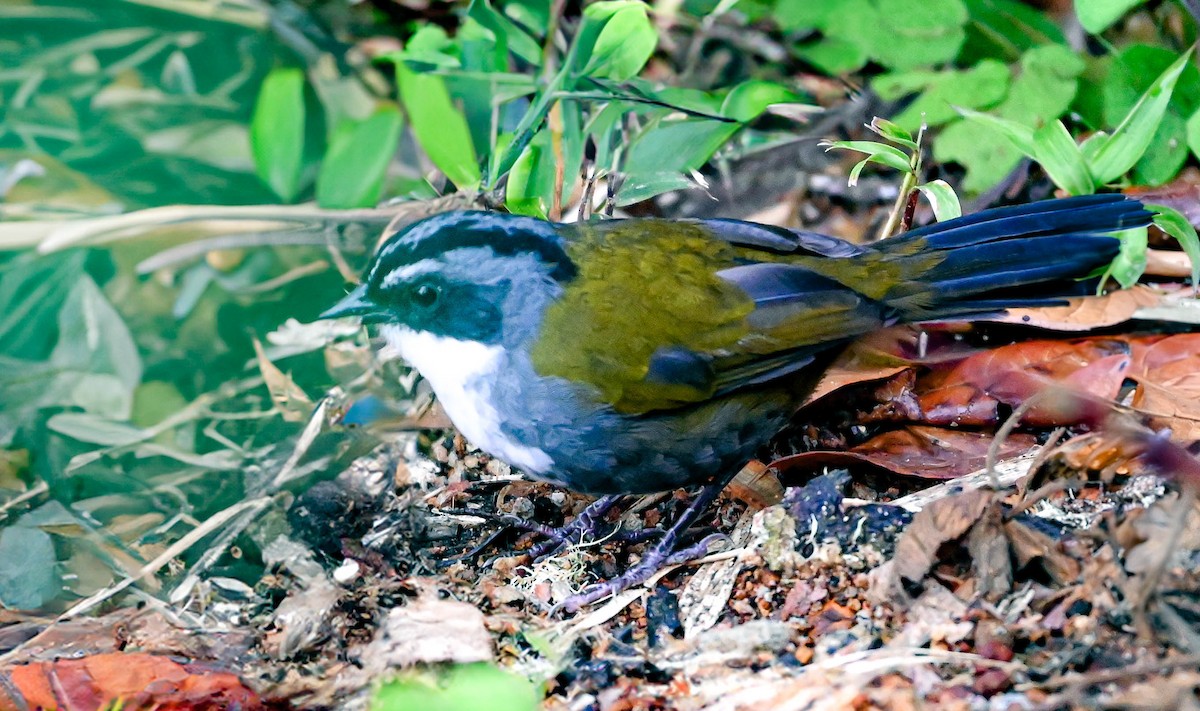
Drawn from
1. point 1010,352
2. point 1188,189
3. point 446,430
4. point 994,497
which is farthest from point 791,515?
point 1188,189

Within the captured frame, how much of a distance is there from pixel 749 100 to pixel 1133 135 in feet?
4.31

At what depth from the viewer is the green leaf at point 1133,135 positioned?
145 inches

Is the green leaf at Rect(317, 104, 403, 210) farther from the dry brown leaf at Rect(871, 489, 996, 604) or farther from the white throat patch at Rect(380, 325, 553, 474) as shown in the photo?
the dry brown leaf at Rect(871, 489, 996, 604)

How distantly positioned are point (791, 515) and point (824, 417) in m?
0.82

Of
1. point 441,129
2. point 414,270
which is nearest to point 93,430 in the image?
point 441,129

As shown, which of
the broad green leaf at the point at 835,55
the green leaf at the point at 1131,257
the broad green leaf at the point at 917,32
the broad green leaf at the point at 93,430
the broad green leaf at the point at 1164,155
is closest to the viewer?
the green leaf at the point at 1131,257

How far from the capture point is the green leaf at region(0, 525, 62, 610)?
138 inches

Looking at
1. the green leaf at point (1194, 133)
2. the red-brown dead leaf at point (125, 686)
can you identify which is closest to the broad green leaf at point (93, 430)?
the red-brown dead leaf at point (125, 686)

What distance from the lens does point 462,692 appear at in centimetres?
247

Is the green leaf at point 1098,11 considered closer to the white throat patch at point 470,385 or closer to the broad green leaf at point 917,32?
the broad green leaf at point 917,32

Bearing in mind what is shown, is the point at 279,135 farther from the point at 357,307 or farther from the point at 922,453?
the point at 922,453

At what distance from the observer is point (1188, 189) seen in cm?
397

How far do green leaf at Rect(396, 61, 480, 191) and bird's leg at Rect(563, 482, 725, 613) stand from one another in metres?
1.36

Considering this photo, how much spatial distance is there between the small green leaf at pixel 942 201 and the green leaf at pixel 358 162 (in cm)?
227
